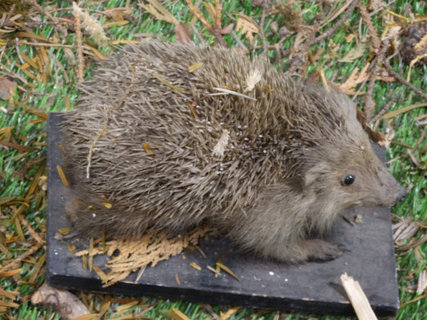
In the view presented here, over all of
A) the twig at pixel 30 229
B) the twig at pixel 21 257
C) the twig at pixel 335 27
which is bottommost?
the twig at pixel 21 257

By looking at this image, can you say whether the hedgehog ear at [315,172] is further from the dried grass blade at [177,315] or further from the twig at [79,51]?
the twig at [79,51]

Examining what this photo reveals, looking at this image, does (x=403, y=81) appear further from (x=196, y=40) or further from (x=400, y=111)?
(x=196, y=40)

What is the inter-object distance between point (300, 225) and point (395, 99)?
1715 mm

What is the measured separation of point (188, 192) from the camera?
3.56 meters

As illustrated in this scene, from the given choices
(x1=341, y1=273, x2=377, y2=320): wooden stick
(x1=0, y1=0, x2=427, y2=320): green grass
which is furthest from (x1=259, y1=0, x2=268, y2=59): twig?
(x1=341, y1=273, x2=377, y2=320): wooden stick

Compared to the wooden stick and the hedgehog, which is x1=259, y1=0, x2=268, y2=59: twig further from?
the wooden stick

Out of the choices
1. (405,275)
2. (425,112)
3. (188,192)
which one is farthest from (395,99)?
(188,192)

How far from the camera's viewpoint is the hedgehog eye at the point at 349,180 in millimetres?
3734

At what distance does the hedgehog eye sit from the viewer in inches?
147

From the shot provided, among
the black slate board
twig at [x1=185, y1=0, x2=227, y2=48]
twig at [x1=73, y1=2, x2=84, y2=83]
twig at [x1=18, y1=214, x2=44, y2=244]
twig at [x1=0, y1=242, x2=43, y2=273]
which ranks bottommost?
twig at [x1=0, y1=242, x2=43, y2=273]

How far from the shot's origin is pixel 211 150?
11.5ft

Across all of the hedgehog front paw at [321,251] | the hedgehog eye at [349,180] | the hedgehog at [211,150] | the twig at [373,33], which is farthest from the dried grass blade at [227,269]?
the twig at [373,33]

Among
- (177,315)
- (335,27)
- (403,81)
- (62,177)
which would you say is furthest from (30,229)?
(403,81)

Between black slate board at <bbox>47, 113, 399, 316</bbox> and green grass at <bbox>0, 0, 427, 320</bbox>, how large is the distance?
193mm
